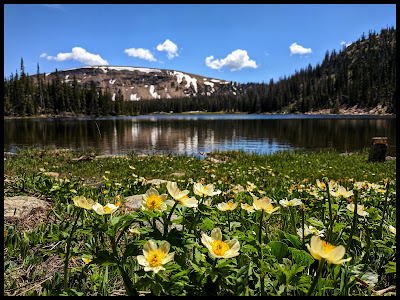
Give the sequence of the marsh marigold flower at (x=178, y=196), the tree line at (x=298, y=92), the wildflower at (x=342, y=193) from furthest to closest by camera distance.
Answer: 1. the tree line at (x=298, y=92)
2. the wildflower at (x=342, y=193)
3. the marsh marigold flower at (x=178, y=196)

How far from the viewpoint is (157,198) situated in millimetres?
1638

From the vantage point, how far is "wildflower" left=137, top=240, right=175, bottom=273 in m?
1.27

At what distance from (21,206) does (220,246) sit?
3.38 meters

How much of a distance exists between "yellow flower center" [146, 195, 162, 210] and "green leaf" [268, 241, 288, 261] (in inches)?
38.2

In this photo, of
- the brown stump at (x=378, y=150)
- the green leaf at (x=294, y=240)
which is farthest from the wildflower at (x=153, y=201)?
the brown stump at (x=378, y=150)

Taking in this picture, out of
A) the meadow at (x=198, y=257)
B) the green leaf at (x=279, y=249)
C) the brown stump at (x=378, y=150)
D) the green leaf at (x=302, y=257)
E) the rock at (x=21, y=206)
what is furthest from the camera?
the brown stump at (x=378, y=150)

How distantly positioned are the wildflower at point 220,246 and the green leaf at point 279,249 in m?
0.62

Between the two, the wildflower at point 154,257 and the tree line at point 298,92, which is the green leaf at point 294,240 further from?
the tree line at point 298,92

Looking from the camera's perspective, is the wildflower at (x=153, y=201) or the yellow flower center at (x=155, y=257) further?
the wildflower at (x=153, y=201)

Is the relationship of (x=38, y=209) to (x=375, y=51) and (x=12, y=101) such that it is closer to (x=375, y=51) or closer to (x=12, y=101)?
(x=12, y=101)

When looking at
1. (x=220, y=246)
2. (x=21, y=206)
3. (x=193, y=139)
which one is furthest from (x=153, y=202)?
(x=193, y=139)

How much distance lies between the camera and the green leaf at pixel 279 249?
1.87 metres

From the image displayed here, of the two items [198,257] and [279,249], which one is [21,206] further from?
[279,249]

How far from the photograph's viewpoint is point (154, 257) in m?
1.31
